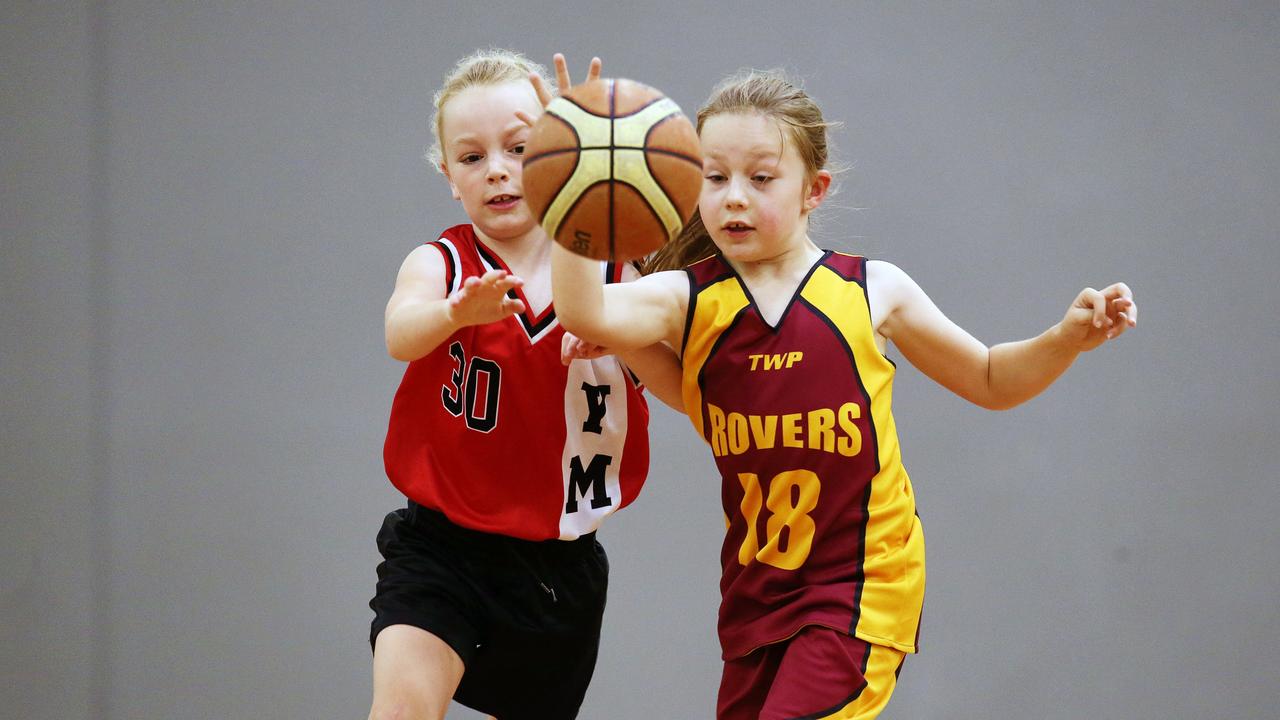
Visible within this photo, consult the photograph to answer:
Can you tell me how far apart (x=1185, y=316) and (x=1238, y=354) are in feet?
0.83

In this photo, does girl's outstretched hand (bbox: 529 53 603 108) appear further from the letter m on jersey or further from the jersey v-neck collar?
the letter m on jersey

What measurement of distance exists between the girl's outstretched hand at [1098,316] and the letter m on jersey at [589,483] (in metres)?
1.11

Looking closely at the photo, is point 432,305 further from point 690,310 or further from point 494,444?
point 690,310

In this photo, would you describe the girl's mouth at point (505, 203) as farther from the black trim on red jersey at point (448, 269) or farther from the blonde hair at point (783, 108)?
the blonde hair at point (783, 108)

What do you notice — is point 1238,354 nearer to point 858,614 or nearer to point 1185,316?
point 1185,316

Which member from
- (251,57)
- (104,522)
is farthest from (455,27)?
(104,522)

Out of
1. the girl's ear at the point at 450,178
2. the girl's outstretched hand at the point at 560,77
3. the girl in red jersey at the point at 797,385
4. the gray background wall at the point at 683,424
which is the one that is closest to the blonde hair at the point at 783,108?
the girl in red jersey at the point at 797,385

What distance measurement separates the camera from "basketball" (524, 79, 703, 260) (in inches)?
78.2

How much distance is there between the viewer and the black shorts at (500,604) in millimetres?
2713

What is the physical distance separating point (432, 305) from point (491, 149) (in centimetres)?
48

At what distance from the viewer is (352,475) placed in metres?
4.67

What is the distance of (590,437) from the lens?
2832 millimetres

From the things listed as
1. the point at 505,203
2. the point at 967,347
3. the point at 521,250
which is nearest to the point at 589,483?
the point at 521,250

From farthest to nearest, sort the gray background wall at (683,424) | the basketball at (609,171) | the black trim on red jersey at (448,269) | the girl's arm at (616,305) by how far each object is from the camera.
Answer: the gray background wall at (683,424), the black trim on red jersey at (448,269), the girl's arm at (616,305), the basketball at (609,171)
